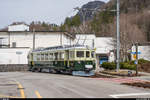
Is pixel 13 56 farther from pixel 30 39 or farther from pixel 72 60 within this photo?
pixel 72 60

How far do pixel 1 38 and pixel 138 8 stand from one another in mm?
50193

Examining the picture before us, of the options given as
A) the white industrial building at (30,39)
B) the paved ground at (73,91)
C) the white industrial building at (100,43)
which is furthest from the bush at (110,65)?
the white industrial building at (100,43)

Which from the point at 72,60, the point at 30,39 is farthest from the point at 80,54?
the point at 30,39

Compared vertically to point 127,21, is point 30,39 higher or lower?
lower

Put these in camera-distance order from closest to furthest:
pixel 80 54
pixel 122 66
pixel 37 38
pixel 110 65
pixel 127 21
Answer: pixel 80 54, pixel 110 65, pixel 122 66, pixel 37 38, pixel 127 21

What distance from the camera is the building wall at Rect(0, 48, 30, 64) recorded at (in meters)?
42.9

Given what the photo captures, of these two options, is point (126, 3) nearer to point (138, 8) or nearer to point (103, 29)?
point (138, 8)

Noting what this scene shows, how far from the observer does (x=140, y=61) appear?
35688mm

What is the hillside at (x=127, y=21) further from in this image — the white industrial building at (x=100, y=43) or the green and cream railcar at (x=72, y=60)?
the green and cream railcar at (x=72, y=60)

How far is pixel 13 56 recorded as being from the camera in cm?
4316

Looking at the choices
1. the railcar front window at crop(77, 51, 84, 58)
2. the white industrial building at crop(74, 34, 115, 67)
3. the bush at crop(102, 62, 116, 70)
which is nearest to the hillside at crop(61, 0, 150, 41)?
the white industrial building at crop(74, 34, 115, 67)

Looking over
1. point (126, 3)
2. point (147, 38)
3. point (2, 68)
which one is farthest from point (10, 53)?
point (126, 3)

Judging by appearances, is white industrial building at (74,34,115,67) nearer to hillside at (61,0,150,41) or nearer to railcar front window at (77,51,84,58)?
hillside at (61,0,150,41)

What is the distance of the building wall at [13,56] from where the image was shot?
42.9m
